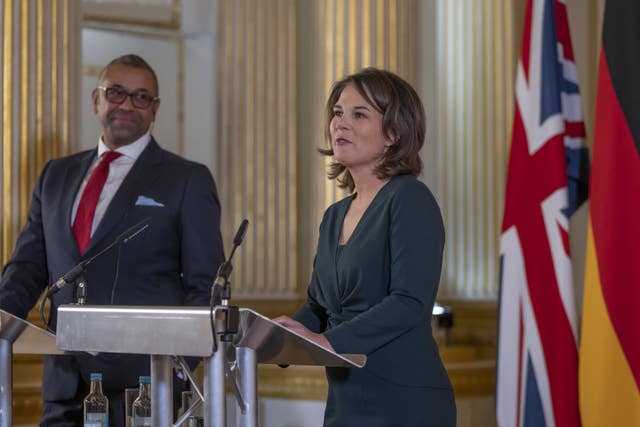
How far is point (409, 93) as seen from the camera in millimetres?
2537

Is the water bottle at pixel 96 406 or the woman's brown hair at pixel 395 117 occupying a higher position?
the woman's brown hair at pixel 395 117

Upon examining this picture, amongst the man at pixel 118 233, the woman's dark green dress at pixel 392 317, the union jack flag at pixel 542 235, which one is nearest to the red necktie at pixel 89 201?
the man at pixel 118 233

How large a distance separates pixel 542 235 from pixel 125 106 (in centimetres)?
199

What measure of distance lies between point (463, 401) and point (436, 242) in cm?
401

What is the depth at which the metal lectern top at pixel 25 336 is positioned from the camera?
2.66 metres

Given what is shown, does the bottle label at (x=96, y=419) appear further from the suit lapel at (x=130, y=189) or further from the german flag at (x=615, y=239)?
the german flag at (x=615, y=239)

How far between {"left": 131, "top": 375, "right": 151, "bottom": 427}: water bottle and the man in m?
0.37

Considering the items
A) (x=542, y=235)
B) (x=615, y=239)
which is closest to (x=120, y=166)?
(x=615, y=239)

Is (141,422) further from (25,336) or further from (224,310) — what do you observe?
(224,310)

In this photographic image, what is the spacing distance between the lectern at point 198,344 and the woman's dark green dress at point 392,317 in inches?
6.0

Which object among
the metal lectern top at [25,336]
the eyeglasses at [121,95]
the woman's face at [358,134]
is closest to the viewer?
the woman's face at [358,134]

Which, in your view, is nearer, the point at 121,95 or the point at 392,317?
the point at 392,317

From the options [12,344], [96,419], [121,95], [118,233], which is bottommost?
[96,419]

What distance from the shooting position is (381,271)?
7.89 feet
